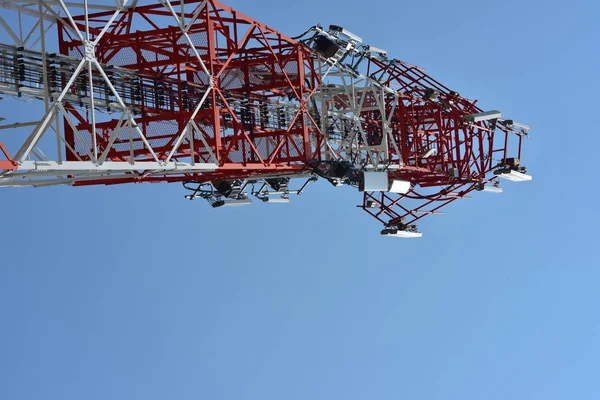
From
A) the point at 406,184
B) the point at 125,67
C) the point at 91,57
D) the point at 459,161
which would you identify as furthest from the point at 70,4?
the point at 459,161

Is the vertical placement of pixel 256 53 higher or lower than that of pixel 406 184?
higher

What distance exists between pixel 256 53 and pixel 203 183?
25.9ft

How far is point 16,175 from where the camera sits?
958 inches

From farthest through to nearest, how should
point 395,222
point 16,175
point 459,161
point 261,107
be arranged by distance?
point 395,222, point 459,161, point 261,107, point 16,175

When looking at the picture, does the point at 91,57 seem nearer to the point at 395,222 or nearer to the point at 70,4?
the point at 70,4

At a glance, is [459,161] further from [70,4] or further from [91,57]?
[91,57]

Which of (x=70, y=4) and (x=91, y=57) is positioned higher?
(x=70, y=4)

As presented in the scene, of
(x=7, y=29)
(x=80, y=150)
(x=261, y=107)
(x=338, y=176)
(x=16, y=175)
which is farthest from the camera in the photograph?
(x=261, y=107)

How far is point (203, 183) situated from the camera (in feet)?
141

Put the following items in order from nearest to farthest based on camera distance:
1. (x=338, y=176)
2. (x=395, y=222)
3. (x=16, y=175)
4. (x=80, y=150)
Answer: (x=16, y=175) → (x=80, y=150) → (x=338, y=176) → (x=395, y=222)

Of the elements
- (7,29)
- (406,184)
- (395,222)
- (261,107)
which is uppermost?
(7,29)

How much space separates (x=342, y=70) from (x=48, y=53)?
15.6 m

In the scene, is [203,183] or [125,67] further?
[203,183]

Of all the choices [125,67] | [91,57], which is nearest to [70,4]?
[125,67]
